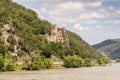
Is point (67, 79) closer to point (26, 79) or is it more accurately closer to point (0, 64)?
point (26, 79)

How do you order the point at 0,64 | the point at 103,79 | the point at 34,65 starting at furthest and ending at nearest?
1. the point at 34,65
2. the point at 0,64
3. the point at 103,79

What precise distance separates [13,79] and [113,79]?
28.6 meters

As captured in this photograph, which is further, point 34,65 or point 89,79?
point 34,65

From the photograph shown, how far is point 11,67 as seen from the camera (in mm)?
181750

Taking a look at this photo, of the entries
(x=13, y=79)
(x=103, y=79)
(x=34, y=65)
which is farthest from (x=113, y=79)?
(x=34, y=65)

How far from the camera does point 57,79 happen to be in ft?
361

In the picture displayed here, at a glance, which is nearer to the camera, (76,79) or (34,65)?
(76,79)

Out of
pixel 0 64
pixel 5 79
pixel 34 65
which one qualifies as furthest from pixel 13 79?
pixel 34 65

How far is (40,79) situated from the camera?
109m

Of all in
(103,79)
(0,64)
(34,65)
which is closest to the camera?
(103,79)

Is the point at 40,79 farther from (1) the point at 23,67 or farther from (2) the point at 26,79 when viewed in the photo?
(1) the point at 23,67

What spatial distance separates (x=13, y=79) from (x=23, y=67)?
3498 inches

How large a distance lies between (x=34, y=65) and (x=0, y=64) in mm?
24803

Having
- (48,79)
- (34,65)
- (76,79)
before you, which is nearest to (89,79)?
(76,79)
